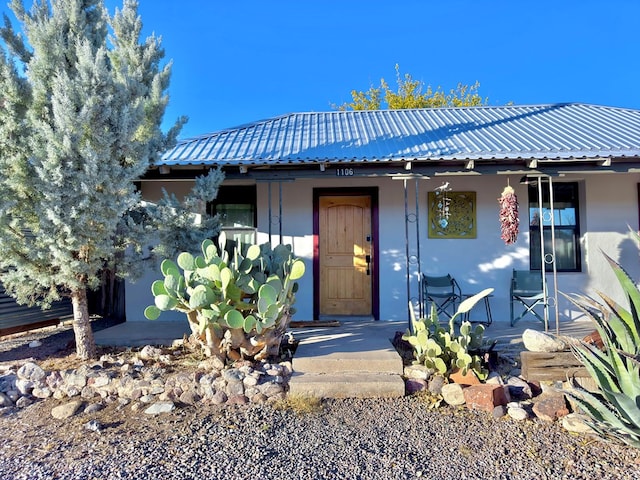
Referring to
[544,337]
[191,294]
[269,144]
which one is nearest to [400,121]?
[269,144]

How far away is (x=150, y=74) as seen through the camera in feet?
18.6

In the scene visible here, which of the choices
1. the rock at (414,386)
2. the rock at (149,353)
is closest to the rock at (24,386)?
the rock at (149,353)

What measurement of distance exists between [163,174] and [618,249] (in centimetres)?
757

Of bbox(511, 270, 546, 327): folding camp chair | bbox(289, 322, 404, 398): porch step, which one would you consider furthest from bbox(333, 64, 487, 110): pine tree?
bbox(289, 322, 404, 398): porch step

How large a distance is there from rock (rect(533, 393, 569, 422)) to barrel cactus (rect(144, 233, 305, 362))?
2.53m

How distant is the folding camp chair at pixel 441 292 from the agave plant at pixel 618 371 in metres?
3.30

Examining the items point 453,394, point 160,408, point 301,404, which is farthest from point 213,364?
point 453,394

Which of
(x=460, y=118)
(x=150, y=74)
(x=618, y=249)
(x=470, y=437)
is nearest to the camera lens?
(x=470, y=437)

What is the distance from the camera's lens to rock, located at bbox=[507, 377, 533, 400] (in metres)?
3.84

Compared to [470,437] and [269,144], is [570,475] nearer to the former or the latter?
[470,437]

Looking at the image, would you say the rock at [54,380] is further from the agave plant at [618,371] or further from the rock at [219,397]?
the agave plant at [618,371]

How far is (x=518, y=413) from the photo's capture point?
11.4 feet

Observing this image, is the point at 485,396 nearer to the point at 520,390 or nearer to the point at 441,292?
the point at 520,390

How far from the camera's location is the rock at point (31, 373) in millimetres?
4109
